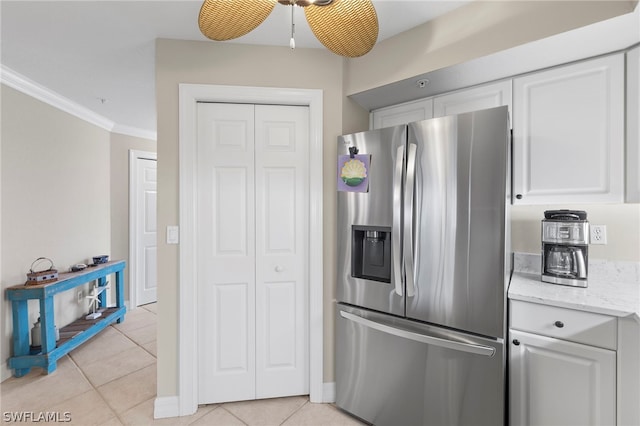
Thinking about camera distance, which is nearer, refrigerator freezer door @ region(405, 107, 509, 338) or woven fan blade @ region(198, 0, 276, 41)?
woven fan blade @ region(198, 0, 276, 41)

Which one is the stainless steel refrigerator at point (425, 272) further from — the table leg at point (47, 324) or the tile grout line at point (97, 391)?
the table leg at point (47, 324)

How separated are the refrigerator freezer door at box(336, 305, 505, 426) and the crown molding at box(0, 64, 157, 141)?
3080mm

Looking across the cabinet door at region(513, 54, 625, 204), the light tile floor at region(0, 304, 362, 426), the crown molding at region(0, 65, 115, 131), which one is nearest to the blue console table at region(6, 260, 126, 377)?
the light tile floor at region(0, 304, 362, 426)

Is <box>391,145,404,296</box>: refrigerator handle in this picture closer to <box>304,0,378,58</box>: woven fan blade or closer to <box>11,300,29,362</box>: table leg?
<box>304,0,378,58</box>: woven fan blade

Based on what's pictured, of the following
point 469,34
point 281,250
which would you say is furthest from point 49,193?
point 469,34

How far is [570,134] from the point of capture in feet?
5.04

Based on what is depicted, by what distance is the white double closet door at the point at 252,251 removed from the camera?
1.89 m

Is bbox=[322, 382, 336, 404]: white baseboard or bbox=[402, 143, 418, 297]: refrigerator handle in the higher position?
bbox=[402, 143, 418, 297]: refrigerator handle

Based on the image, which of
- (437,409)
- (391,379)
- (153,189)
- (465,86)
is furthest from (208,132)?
(153,189)

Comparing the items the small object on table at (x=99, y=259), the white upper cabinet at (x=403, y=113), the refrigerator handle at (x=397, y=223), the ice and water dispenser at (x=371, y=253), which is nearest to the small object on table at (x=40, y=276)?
the small object on table at (x=99, y=259)

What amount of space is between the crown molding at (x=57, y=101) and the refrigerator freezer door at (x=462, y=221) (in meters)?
3.05

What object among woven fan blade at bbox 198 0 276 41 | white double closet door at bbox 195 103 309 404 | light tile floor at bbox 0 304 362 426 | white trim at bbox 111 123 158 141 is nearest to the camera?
woven fan blade at bbox 198 0 276 41

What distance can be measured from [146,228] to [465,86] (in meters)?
4.01

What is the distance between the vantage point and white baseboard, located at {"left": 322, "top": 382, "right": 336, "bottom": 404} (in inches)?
76.4
